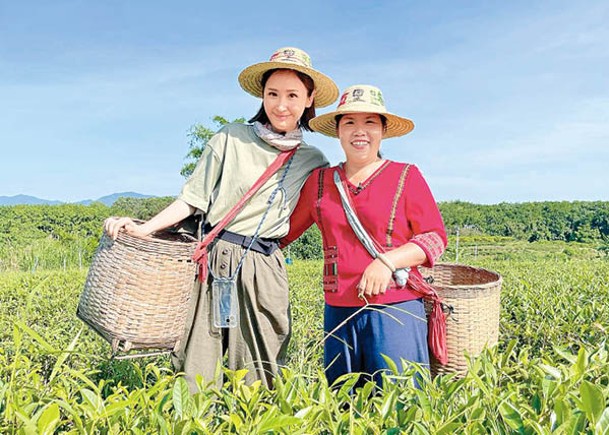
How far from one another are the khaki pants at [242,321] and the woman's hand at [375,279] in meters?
0.48

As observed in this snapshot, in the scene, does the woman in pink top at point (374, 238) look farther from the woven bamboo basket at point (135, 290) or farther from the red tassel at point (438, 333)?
the woven bamboo basket at point (135, 290)

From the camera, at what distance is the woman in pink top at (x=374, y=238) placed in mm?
2139

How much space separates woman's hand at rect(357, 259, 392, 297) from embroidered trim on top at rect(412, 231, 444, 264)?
16 centimetres

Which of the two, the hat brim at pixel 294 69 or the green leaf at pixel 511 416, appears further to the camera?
the hat brim at pixel 294 69

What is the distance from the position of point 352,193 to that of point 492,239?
25.8 m

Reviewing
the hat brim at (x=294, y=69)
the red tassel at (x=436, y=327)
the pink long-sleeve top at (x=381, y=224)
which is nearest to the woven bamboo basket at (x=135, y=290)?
the pink long-sleeve top at (x=381, y=224)

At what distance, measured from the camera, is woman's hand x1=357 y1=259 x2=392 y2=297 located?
204 cm

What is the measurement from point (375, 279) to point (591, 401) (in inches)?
41.2

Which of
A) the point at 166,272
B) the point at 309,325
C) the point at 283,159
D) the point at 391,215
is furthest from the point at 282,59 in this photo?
the point at 309,325

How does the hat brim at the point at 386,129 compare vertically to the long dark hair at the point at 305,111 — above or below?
below

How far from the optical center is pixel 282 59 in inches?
92.3

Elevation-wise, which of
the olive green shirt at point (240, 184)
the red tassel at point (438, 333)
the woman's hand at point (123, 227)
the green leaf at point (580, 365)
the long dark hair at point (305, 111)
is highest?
the long dark hair at point (305, 111)

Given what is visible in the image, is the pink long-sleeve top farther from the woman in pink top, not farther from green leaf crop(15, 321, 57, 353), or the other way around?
green leaf crop(15, 321, 57, 353)

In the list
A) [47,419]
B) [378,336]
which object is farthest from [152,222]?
[47,419]
